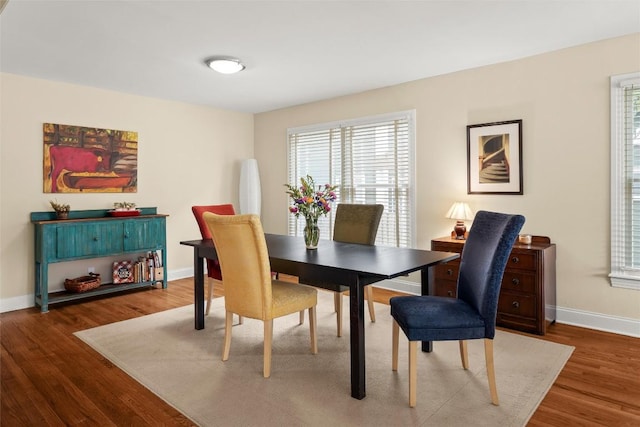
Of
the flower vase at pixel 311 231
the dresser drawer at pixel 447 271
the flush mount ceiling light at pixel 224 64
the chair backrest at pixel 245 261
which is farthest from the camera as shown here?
the dresser drawer at pixel 447 271

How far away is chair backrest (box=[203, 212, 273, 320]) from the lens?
8.45 ft

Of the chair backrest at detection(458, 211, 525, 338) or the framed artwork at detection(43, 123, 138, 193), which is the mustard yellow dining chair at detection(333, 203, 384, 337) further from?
the framed artwork at detection(43, 123, 138, 193)

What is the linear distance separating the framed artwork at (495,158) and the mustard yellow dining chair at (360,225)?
3.68ft

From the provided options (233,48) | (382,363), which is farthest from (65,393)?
(233,48)

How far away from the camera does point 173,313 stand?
4.02m

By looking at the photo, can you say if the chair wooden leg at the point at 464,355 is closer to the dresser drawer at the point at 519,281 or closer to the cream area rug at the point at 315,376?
the cream area rug at the point at 315,376

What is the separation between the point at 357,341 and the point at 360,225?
1622mm

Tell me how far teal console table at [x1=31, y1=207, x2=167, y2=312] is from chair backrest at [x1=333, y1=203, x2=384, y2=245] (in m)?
2.33

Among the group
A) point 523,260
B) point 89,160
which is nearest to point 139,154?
point 89,160

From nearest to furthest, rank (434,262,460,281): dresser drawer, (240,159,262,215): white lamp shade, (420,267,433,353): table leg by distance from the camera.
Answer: (420,267,433,353): table leg → (434,262,460,281): dresser drawer → (240,159,262,215): white lamp shade

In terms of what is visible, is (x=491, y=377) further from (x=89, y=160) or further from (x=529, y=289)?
(x=89, y=160)

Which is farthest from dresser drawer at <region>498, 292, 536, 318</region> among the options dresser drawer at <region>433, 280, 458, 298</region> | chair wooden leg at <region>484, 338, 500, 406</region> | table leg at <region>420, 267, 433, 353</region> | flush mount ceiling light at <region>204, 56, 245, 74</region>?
flush mount ceiling light at <region>204, 56, 245, 74</region>

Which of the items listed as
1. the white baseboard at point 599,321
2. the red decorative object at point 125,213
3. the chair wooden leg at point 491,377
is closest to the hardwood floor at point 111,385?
the white baseboard at point 599,321

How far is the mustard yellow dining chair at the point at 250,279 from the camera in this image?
259 cm
